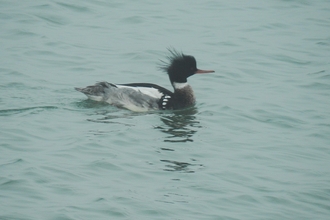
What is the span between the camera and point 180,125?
13555mm

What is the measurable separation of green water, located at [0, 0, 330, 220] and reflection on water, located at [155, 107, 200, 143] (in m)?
0.04

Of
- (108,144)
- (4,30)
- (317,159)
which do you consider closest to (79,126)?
(108,144)

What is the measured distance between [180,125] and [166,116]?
2.10ft

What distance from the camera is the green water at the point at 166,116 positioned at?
32.2ft

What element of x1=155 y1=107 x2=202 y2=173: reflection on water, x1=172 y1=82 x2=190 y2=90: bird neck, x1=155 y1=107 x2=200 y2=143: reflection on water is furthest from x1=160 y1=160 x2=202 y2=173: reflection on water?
x1=172 y1=82 x2=190 y2=90: bird neck

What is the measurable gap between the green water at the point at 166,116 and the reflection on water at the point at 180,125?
4 cm

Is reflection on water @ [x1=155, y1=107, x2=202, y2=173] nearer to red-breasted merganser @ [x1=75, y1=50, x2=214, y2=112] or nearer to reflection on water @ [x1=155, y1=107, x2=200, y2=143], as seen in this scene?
reflection on water @ [x1=155, y1=107, x2=200, y2=143]

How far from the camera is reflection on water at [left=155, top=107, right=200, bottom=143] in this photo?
1269 cm

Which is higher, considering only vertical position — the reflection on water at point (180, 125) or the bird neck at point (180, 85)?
the bird neck at point (180, 85)

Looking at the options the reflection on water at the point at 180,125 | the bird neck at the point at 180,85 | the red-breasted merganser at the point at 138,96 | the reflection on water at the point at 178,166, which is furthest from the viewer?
the bird neck at the point at 180,85

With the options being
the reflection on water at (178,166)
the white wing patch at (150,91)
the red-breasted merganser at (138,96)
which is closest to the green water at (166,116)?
the reflection on water at (178,166)

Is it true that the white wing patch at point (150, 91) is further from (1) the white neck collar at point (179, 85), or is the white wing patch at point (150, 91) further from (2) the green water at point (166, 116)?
(1) the white neck collar at point (179, 85)

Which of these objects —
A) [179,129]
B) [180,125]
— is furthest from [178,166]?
[180,125]

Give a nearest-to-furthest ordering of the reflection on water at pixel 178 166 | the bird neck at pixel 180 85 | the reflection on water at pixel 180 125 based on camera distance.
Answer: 1. the reflection on water at pixel 178 166
2. the reflection on water at pixel 180 125
3. the bird neck at pixel 180 85
